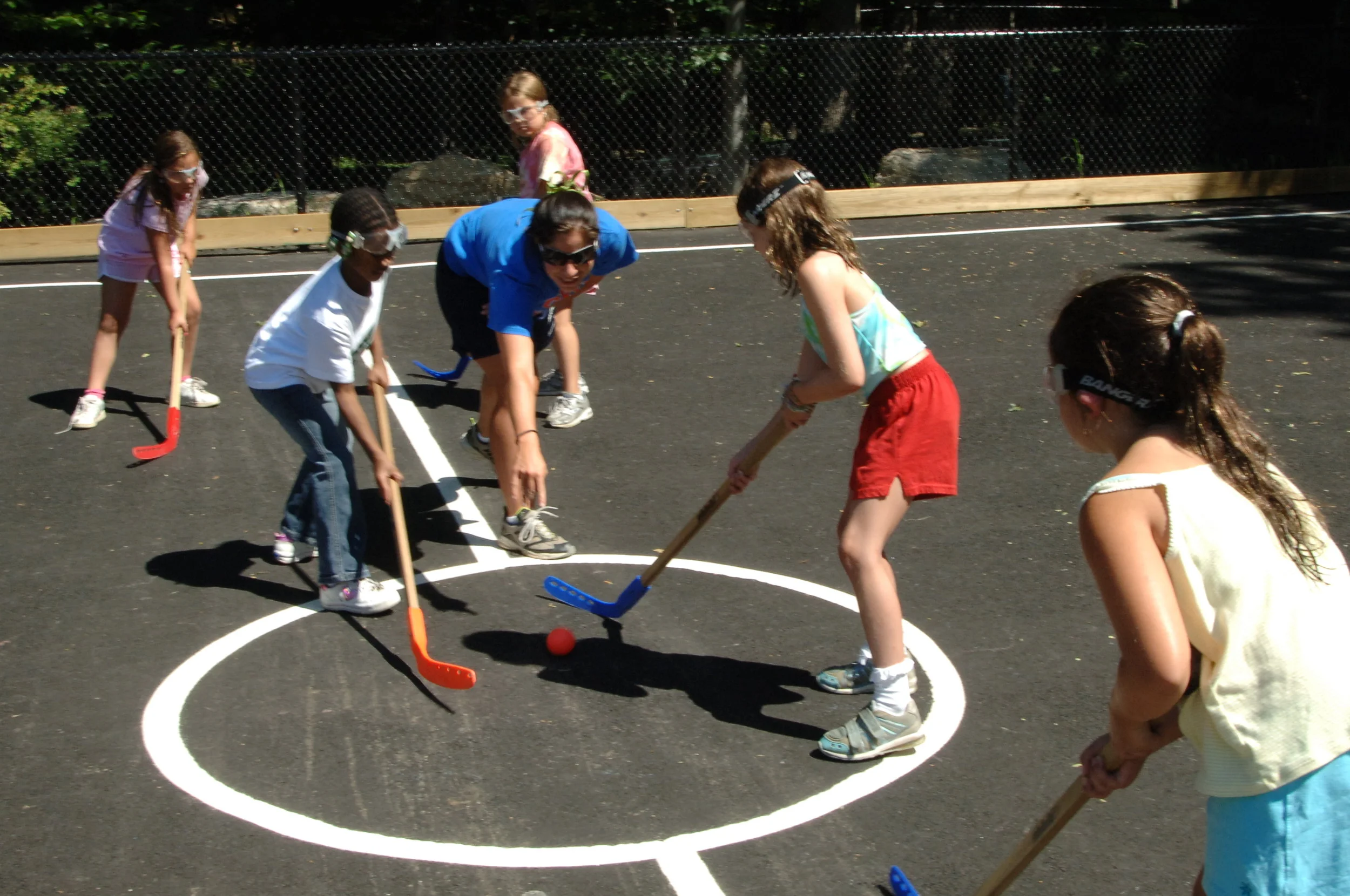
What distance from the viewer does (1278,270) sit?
10984 millimetres

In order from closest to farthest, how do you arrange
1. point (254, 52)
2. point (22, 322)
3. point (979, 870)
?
point (979, 870), point (22, 322), point (254, 52)

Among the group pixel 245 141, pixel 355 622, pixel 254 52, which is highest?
pixel 254 52

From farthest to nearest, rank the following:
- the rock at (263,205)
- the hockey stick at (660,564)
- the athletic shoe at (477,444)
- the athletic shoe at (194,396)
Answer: the rock at (263,205) → the athletic shoe at (194,396) → the athletic shoe at (477,444) → the hockey stick at (660,564)

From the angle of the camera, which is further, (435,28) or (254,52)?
(435,28)

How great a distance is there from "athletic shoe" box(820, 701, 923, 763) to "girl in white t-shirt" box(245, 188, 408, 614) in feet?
6.45

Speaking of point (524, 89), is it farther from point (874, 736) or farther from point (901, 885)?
point (901, 885)

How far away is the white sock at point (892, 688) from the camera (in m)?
4.21

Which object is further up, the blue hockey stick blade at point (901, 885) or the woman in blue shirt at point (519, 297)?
the woman in blue shirt at point (519, 297)

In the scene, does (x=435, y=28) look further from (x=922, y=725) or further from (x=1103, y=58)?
(x=922, y=725)

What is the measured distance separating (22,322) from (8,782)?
6535 mm

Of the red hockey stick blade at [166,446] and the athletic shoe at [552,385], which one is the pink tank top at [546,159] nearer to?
the athletic shoe at [552,385]

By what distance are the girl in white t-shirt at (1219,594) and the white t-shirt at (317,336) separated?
11.0 ft

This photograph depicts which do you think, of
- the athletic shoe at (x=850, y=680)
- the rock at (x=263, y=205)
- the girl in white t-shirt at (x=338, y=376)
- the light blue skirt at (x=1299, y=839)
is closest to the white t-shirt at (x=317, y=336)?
the girl in white t-shirt at (x=338, y=376)

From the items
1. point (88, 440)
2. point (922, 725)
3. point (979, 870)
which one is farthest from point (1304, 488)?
point (88, 440)
